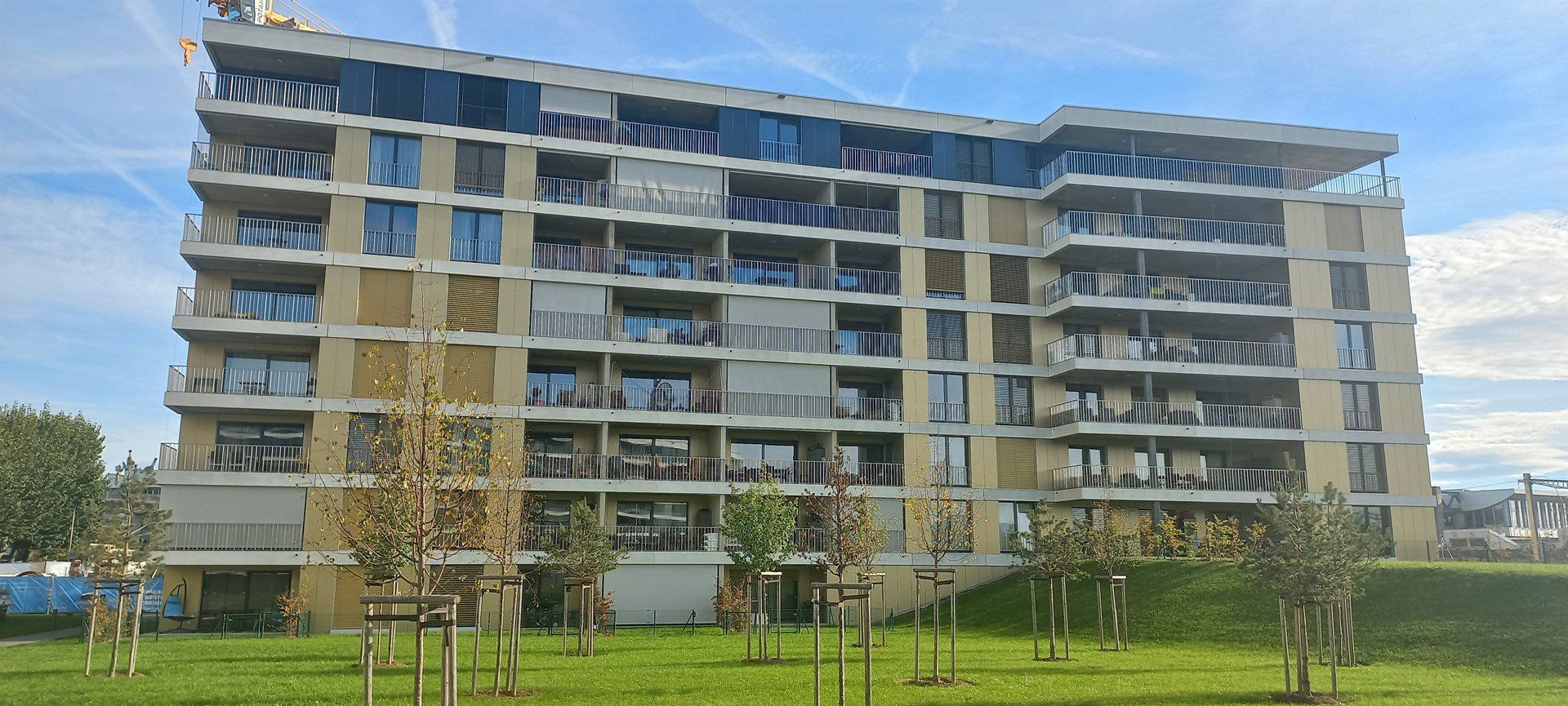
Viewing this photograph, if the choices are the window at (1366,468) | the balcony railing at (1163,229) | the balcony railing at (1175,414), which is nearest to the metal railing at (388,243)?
the balcony railing at (1163,229)

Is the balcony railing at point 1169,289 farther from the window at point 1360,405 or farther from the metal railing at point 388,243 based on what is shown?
the metal railing at point 388,243

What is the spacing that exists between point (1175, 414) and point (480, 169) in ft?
98.9

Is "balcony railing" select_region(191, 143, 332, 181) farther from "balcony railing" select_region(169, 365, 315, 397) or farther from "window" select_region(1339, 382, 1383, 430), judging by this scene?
"window" select_region(1339, 382, 1383, 430)

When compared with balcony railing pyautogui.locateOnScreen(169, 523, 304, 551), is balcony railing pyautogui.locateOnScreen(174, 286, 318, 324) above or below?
above

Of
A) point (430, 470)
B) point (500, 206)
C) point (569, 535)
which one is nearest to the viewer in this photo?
point (430, 470)

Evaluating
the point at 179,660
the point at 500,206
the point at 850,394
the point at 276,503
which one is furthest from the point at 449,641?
the point at 850,394

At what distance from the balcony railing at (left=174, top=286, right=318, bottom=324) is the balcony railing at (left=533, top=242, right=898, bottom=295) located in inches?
334

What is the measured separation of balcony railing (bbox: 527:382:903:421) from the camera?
41.3 meters

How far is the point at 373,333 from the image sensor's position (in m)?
38.8

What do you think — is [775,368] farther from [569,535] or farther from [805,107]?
[569,535]

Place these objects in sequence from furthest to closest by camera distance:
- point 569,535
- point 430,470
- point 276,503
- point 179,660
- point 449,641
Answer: point 276,503 < point 569,535 < point 179,660 < point 430,470 < point 449,641

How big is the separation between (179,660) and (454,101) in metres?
24.0

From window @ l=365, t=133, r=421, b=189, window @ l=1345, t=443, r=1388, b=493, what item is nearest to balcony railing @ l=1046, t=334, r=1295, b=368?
window @ l=1345, t=443, r=1388, b=493

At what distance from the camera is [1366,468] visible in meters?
46.6
